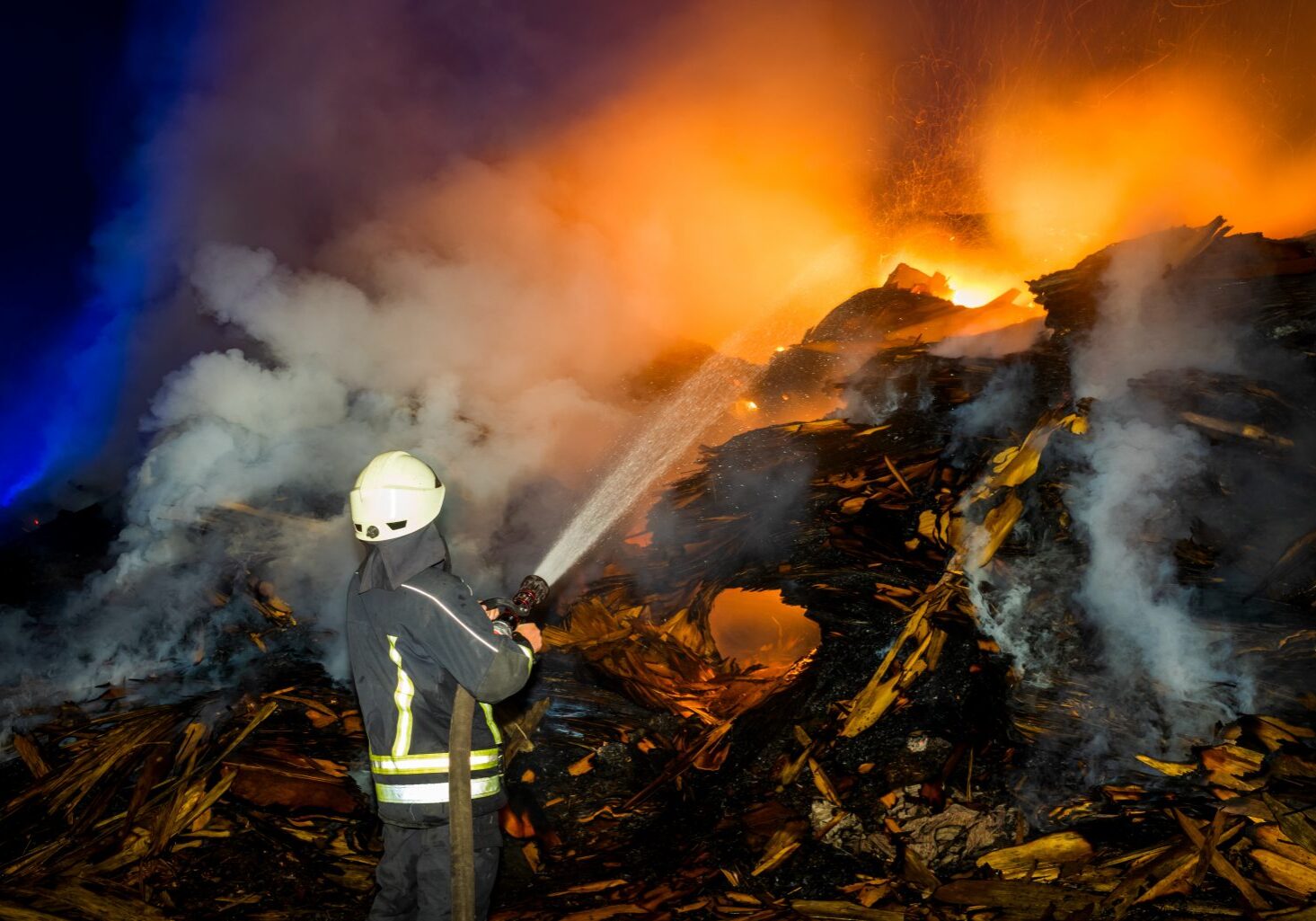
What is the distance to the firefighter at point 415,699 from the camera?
7.98ft

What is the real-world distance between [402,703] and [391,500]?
735 millimetres

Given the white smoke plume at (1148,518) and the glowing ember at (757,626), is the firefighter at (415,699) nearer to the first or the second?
the white smoke plume at (1148,518)

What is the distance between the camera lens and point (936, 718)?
4.03 m

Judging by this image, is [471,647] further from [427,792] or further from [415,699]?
[427,792]

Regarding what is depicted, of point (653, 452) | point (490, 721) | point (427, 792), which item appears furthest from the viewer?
point (653, 452)

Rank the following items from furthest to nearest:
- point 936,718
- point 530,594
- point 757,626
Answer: point 757,626 → point 936,718 → point 530,594

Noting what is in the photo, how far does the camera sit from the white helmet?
2.50m

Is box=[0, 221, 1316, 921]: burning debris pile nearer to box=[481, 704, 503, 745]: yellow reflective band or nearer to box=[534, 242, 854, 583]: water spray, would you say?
box=[534, 242, 854, 583]: water spray

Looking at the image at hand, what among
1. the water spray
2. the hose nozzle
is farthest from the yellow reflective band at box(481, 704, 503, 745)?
the water spray

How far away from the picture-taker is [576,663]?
536cm

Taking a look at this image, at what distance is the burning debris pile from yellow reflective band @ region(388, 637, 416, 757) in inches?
60.1

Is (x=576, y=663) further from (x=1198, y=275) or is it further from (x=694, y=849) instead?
(x=1198, y=275)

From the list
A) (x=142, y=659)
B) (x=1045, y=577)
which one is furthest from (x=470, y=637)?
(x=142, y=659)

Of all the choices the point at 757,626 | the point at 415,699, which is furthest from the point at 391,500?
the point at 757,626
